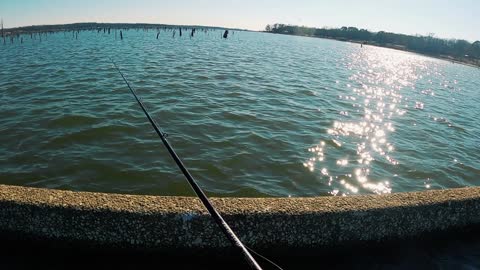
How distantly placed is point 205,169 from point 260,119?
16.0ft

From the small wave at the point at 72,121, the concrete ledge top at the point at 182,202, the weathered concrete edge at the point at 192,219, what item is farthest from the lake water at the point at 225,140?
the weathered concrete edge at the point at 192,219

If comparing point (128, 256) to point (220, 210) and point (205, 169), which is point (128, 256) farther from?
point (205, 169)

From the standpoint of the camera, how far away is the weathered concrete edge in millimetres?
4418

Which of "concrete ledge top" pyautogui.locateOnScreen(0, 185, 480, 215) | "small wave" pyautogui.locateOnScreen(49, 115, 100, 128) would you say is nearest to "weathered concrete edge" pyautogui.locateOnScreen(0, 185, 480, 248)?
"concrete ledge top" pyautogui.locateOnScreen(0, 185, 480, 215)

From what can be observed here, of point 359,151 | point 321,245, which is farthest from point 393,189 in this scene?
point 321,245

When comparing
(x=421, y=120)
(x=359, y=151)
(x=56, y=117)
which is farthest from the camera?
(x=421, y=120)

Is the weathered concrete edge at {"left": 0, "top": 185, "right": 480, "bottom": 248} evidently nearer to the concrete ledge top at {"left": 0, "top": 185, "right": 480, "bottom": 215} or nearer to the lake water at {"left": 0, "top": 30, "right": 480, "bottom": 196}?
the concrete ledge top at {"left": 0, "top": 185, "right": 480, "bottom": 215}

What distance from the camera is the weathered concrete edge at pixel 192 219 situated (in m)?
4.42

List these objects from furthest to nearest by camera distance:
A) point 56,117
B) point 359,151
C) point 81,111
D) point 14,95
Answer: point 14,95, point 81,111, point 56,117, point 359,151

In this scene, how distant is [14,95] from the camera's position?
15031mm

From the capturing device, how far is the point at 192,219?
442cm

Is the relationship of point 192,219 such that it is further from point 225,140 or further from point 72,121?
point 72,121

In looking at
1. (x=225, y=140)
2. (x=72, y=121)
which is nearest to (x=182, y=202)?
(x=225, y=140)

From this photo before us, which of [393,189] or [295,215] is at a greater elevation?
[295,215]
